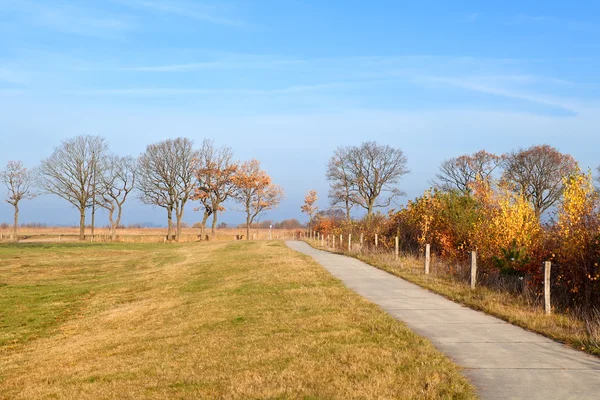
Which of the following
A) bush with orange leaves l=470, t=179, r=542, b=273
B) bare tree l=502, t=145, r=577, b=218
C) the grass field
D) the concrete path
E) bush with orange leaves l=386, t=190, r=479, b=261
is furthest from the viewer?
bare tree l=502, t=145, r=577, b=218

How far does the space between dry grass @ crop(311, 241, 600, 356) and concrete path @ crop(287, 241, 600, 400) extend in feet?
0.94

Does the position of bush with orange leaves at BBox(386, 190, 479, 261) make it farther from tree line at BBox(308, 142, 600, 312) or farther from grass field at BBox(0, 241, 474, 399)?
grass field at BBox(0, 241, 474, 399)

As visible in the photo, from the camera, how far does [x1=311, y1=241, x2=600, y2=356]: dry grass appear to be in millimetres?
9883

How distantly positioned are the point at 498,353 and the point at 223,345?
4655 millimetres

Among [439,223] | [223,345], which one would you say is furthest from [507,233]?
[223,345]

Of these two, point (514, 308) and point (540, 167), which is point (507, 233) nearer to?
point (514, 308)

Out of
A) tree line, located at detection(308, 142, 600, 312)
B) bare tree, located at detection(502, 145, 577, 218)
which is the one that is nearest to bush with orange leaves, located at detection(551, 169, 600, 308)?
tree line, located at detection(308, 142, 600, 312)

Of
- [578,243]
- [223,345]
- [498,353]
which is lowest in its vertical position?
[223,345]

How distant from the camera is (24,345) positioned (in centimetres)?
1466

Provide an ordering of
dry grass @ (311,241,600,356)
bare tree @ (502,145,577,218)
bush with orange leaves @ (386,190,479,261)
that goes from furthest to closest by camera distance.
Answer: bare tree @ (502,145,577,218), bush with orange leaves @ (386,190,479,261), dry grass @ (311,241,600,356)

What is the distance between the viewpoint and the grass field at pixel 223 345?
753cm

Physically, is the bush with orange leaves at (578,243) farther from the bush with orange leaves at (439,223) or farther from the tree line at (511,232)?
the bush with orange leaves at (439,223)

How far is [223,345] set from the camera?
10.4 m

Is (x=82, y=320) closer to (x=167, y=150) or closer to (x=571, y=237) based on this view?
(x=571, y=237)
